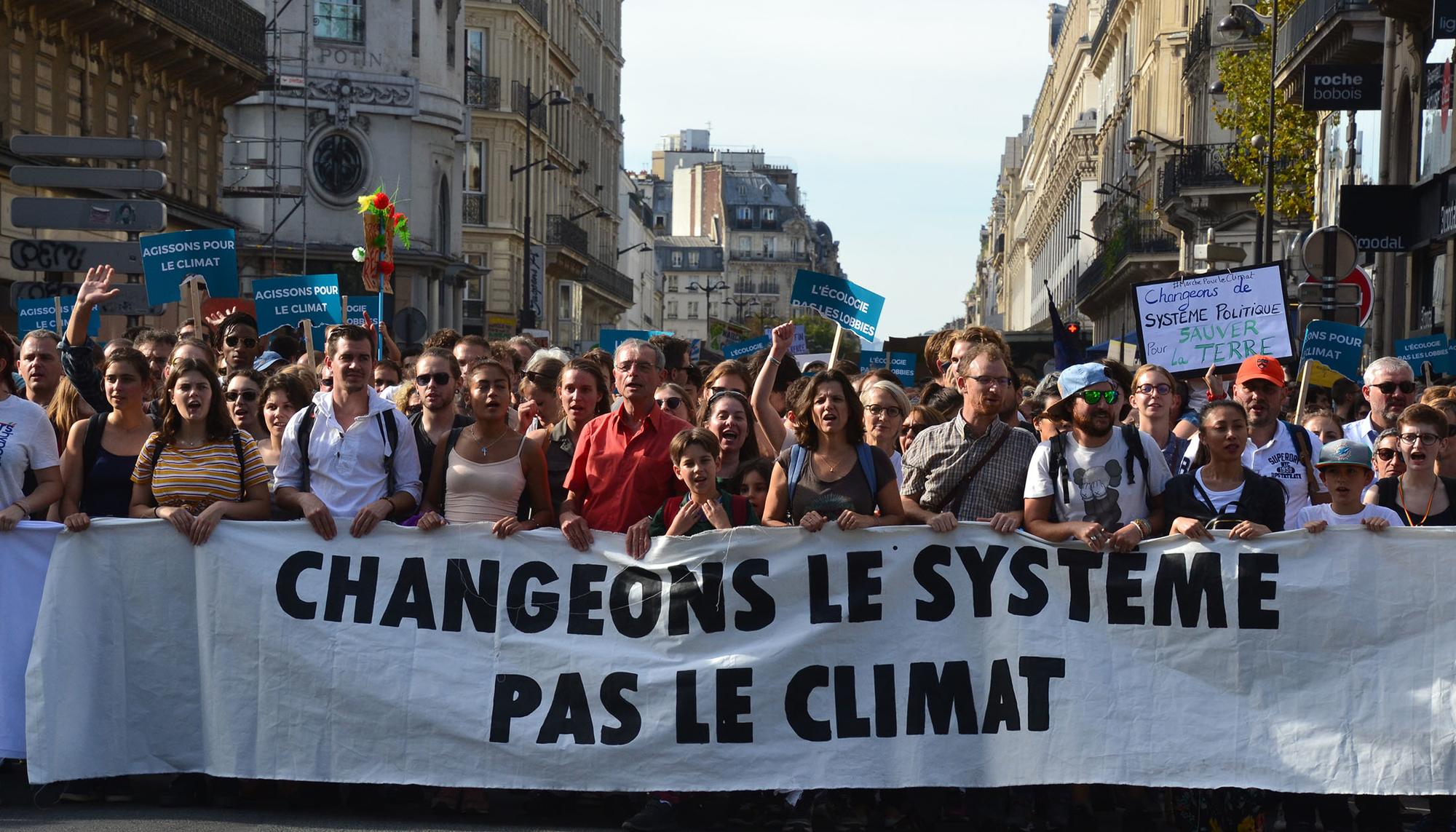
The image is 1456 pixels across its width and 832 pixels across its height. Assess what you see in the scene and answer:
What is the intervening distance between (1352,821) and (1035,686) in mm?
1363

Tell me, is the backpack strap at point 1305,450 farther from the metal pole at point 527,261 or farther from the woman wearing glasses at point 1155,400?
the metal pole at point 527,261

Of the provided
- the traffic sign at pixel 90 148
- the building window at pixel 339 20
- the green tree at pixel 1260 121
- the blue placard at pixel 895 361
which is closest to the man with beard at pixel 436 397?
the traffic sign at pixel 90 148

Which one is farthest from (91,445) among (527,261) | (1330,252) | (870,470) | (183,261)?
(527,261)

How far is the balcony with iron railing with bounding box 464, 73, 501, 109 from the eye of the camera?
59.1 meters

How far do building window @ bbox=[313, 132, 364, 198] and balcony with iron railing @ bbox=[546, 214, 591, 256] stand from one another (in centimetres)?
1883

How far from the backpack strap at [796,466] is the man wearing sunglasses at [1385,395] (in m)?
3.85

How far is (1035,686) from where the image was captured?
761 centimetres

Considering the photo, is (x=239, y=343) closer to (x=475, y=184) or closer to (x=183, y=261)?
(x=183, y=261)

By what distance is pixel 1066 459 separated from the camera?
25.0 ft

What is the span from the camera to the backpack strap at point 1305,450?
8633 millimetres

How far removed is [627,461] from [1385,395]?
14.6 feet

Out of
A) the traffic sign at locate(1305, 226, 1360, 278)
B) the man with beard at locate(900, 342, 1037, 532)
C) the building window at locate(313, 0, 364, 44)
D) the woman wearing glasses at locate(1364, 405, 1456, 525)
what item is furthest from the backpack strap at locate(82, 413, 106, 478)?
the building window at locate(313, 0, 364, 44)

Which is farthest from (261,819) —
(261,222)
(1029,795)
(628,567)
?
(261,222)

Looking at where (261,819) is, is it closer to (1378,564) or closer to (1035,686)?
(1035,686)
